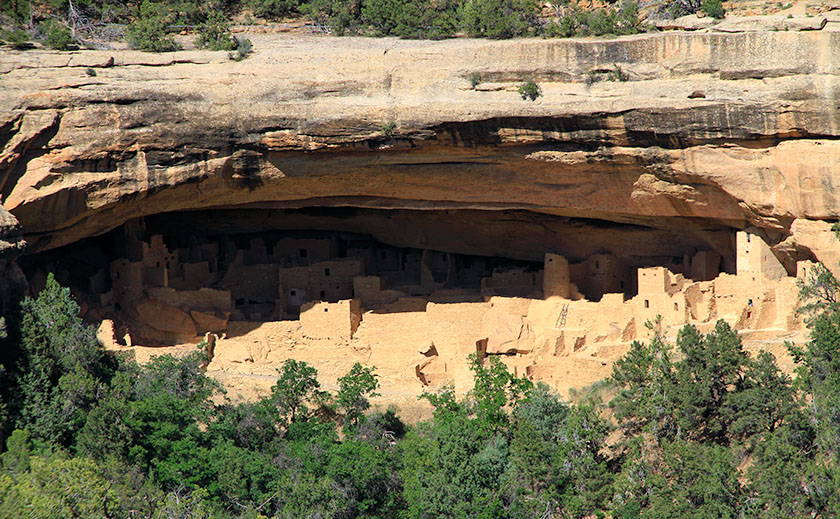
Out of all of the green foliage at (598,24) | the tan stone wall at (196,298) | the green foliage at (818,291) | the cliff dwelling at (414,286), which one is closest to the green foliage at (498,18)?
the green foliage at (598,24)

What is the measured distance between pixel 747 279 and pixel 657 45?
4441 millimetres

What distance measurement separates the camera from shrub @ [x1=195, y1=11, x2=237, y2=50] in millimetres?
28078

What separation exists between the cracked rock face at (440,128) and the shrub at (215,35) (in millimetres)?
737

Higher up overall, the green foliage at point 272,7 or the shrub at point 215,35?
the shrub at point 215,35

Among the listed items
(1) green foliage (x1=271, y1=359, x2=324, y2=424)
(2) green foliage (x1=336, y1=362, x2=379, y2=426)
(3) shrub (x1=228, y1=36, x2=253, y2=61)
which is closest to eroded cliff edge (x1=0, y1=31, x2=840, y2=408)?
(3) shrub (x1=228, y1=36, x2=253, y2=61)

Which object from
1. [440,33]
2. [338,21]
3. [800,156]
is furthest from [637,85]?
[338,21]

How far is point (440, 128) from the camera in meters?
26.0

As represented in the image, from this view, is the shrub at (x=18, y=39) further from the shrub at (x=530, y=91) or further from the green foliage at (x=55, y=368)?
the shrub at (x=530, y=91)

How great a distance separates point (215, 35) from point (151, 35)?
4.54ft

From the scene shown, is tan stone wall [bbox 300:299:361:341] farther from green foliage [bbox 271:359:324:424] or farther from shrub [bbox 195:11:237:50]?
shrub [bbox 195:11:237:50]

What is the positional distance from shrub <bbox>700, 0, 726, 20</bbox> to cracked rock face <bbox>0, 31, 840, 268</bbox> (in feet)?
8.13

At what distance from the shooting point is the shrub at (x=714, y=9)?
2789 cm

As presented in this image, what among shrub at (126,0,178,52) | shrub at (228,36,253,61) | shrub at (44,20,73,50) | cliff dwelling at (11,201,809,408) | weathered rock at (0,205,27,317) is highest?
shrub at (44,20,73,50)

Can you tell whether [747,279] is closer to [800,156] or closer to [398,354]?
[800,156]
